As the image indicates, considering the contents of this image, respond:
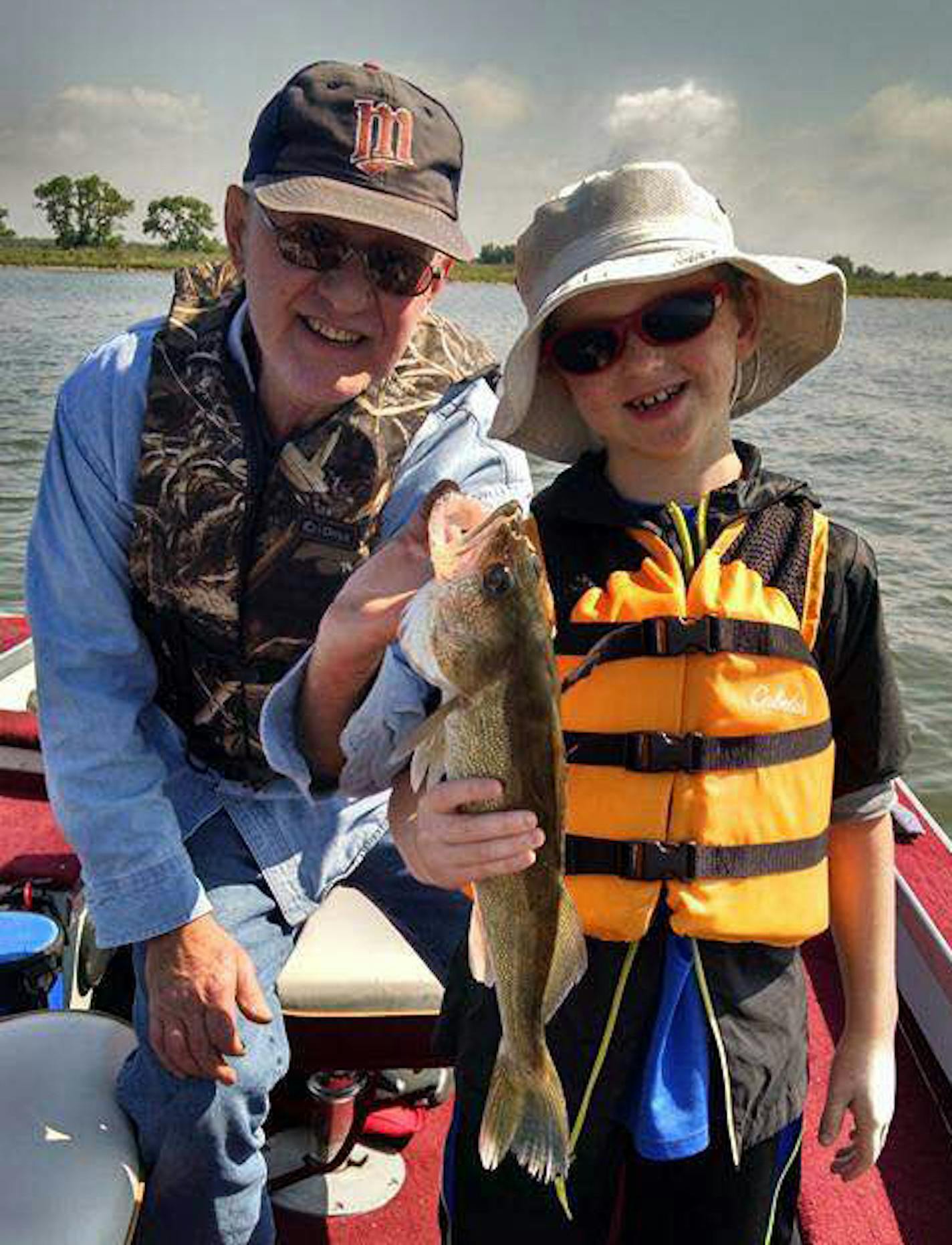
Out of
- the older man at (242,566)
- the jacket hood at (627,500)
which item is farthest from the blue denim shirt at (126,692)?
the jacket hood at (627,500)

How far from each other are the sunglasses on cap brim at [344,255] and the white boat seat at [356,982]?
171 cm

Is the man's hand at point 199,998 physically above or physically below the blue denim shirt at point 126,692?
below

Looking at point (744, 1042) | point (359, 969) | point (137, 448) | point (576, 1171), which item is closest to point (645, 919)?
point (744, 1042)

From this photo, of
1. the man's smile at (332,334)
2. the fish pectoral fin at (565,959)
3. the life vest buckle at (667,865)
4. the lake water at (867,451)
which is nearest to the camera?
the fish pectoral fin at (565,959)

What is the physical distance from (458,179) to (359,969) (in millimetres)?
2077

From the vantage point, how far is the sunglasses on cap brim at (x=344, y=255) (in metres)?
2.68

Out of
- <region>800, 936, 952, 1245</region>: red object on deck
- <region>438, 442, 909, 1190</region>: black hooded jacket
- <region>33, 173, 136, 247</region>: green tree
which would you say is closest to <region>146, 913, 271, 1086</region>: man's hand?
<region>438, 442, 909, 1190</region>: black hooded jacket

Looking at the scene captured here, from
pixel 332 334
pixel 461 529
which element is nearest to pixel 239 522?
pixel 332 334

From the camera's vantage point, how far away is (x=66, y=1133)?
2434 mm

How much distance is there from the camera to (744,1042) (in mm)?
2201

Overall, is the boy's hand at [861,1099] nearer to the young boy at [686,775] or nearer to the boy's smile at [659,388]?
the young boy at [686,775]

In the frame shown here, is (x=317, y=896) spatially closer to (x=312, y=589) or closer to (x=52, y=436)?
(x=312, y=589)

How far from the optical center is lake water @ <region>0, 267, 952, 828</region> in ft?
35.0

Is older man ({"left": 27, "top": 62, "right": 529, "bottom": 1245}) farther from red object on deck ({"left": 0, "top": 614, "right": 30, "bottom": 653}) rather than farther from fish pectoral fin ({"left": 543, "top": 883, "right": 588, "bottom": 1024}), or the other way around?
red object on deck ({"left": 0, "top": 614, "right": 30, "bottom": 653})
